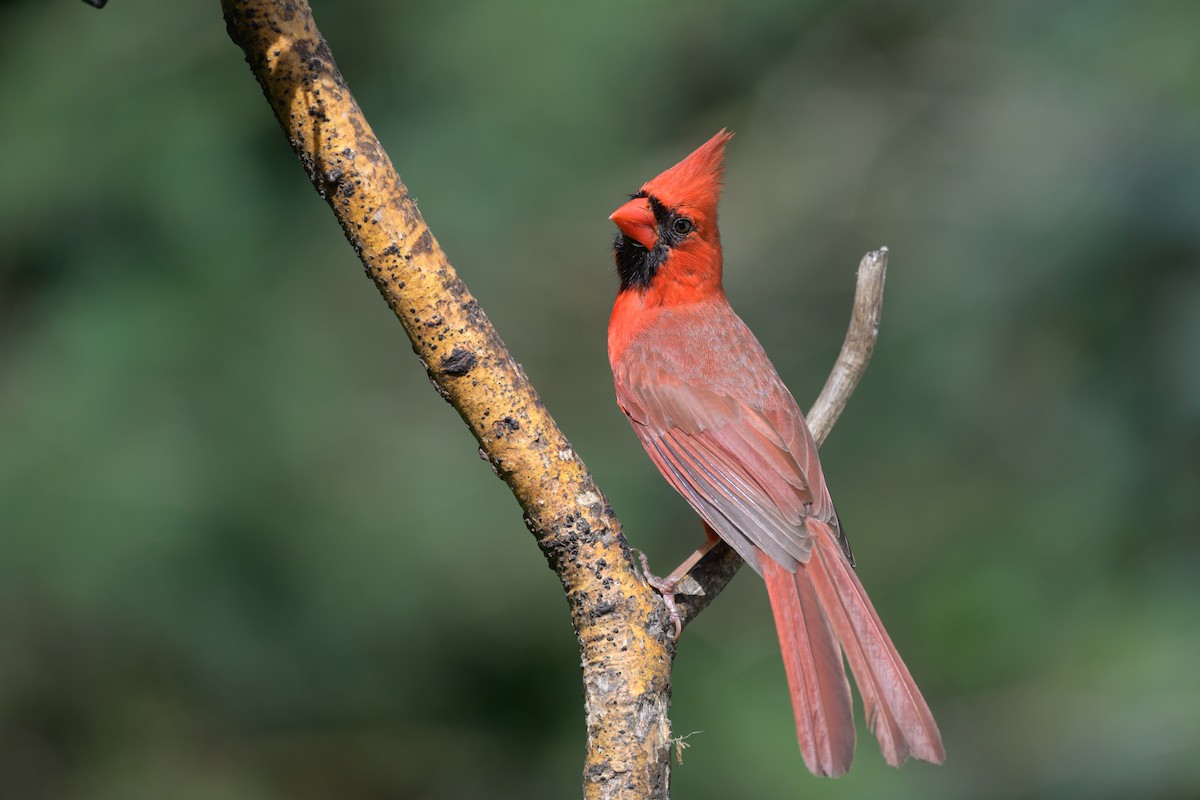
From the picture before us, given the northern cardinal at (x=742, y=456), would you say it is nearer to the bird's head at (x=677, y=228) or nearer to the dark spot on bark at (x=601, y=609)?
the bird's head at (x=677, y=228)

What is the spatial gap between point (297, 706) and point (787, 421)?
7.36ft

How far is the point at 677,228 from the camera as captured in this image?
3.20 metres

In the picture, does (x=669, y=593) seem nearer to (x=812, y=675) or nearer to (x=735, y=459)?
(x=812, y=675)

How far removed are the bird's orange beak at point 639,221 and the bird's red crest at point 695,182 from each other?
41 millimetres

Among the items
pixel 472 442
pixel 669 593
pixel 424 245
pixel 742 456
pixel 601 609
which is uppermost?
pixel 472 442

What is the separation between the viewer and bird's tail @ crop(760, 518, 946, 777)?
2.12 metres

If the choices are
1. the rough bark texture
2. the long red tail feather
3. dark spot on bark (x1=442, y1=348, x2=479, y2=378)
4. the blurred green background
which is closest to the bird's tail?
the long red tail feather

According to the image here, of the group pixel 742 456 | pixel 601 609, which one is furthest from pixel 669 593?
pixel 742 456

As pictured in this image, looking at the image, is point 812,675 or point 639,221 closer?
point 812,675

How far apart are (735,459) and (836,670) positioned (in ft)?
2.58

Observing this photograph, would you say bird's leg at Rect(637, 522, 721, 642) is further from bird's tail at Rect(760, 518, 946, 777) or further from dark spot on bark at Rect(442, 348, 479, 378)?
dark spot on bark at Rect(442, 348, 479, 378)

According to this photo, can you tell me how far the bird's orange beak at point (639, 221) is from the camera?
10.4ft

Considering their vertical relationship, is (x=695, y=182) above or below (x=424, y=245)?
above

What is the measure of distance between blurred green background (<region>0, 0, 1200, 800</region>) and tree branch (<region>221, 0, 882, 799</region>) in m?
2.22
